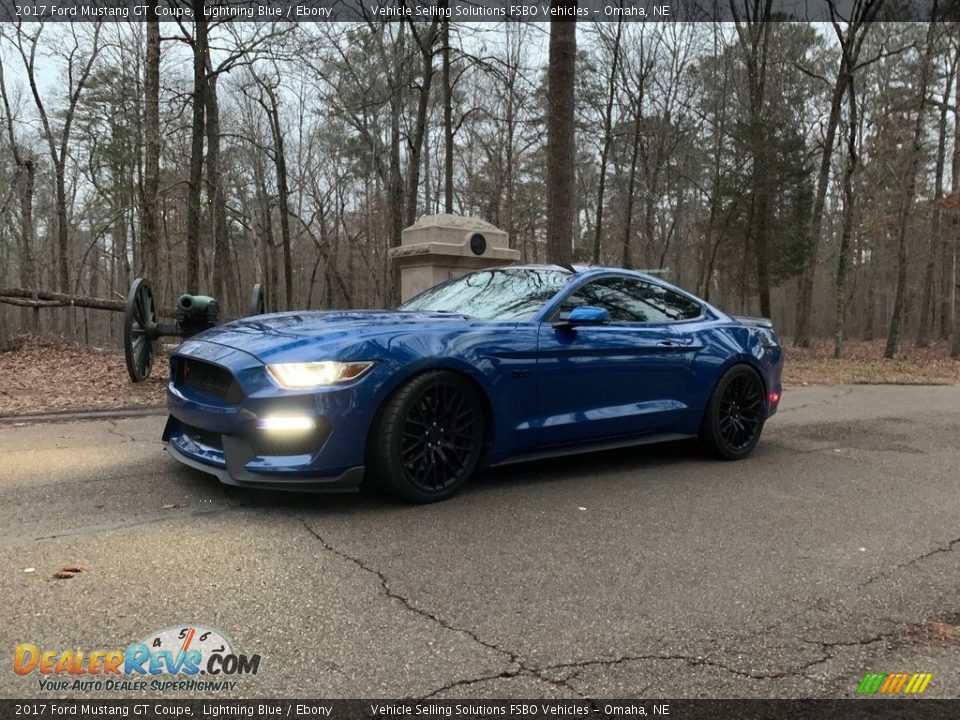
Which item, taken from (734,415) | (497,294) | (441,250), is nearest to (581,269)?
(497,294)

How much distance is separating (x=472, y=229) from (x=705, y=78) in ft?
69.8

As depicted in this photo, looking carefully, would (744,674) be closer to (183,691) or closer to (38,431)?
(183,691)

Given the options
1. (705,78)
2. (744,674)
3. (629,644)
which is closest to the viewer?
(744,674)

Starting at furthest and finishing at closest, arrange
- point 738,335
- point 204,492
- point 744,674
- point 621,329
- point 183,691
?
1. point 738,335
2. point 621,329
3. point 204,492
4. point 744,674
5. point 183,691

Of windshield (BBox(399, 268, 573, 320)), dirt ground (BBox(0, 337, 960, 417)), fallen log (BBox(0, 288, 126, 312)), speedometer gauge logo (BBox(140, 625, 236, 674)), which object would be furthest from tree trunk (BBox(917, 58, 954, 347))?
speedometer gauge logo (BBox(140, 625, 236, 674))

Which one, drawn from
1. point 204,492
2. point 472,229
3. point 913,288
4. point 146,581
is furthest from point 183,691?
point 913,288

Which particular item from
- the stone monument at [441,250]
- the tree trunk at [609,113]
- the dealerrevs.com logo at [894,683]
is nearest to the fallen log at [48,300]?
the stone monument at [441,250]

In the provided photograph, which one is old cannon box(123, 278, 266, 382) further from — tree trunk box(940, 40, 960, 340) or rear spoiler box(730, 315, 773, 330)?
tree trunk box(940, 40, 960, 340)

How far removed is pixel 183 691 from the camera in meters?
2.18

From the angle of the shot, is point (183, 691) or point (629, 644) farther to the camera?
point (629, 644)

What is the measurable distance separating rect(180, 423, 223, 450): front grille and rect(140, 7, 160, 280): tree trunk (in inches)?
271

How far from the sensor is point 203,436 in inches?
161

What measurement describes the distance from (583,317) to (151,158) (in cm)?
856

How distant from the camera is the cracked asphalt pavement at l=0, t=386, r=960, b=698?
7.82ft
